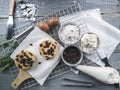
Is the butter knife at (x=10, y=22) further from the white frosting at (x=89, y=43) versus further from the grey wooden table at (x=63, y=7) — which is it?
the white frosting at (x=89, y=43)

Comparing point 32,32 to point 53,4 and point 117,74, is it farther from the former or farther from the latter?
point 117,74

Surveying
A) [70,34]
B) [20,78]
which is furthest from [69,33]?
[20,78]

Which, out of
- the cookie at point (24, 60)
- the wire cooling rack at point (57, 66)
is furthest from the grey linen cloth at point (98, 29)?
the cookie at point (24, 60)

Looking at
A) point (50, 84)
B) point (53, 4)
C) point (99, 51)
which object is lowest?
point (50, 84)

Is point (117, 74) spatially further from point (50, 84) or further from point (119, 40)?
point (50, 84)

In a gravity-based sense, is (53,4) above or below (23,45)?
above

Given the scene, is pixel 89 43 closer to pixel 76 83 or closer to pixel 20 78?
pixel 76 83

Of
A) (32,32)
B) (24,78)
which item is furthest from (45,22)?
(24,78)
